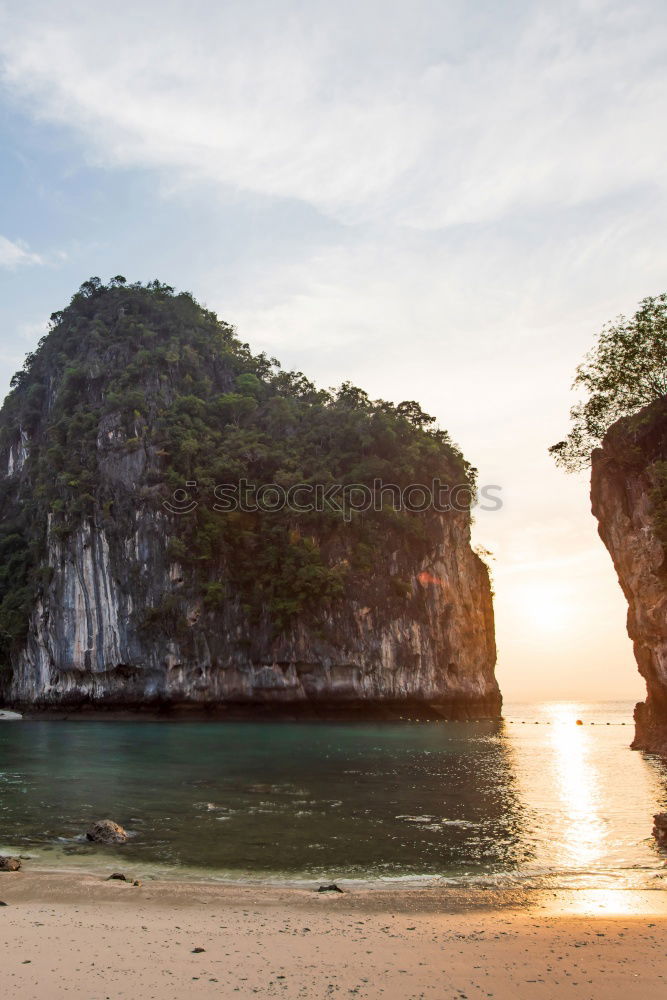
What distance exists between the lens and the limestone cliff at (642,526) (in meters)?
20.1

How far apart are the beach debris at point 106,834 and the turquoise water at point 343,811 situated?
0.68 feet

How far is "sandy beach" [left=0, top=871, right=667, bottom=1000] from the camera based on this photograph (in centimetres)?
432

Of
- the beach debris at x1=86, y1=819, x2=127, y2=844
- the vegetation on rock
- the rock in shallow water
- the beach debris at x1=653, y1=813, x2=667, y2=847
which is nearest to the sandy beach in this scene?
the rock in shallow water

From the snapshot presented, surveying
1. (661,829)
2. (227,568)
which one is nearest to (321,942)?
(661,829)

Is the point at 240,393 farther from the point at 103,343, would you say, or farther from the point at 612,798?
the point at 612,798

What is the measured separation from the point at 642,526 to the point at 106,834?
57.2 ft

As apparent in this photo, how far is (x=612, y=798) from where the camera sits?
14.0 metres

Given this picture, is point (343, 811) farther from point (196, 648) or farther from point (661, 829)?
point (196, 648)

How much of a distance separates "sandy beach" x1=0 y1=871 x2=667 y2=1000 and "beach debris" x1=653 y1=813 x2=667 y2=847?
2627mm

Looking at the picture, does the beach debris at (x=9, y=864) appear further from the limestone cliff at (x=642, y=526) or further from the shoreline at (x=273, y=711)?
the shoreline at (x=273, y=711)

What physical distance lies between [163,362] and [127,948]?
50.5m

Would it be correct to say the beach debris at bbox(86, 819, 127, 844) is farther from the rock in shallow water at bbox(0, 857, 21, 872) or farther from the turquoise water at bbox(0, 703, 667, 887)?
the rock in shallow water at bbox(0, 857, 21, 872)

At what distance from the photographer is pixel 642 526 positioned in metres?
20.7

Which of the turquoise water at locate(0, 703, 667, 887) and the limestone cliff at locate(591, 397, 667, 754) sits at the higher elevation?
the limestone cliff at locate(591, 397, 667, 754)
